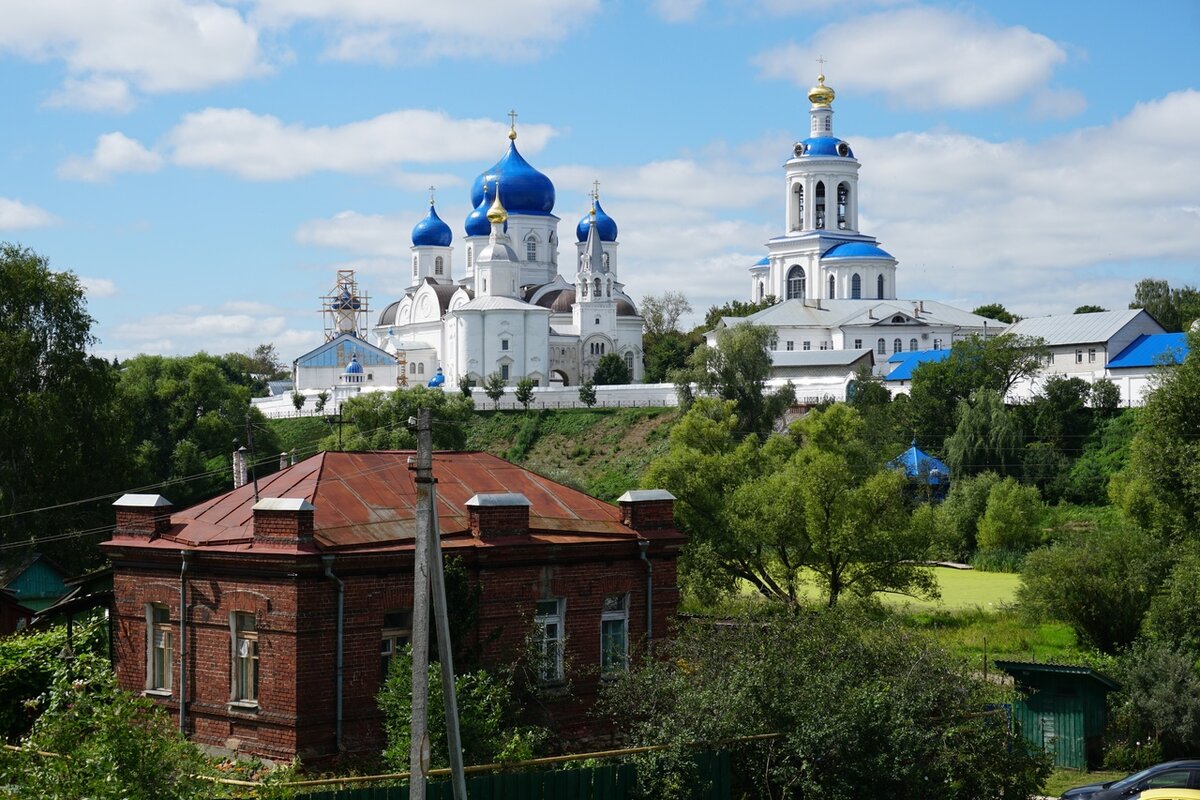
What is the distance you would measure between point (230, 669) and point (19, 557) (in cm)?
1932

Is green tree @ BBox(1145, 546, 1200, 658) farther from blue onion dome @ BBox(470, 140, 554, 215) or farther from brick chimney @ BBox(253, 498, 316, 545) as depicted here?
blue onion dome @ BBox(470, 140, 554, 215)

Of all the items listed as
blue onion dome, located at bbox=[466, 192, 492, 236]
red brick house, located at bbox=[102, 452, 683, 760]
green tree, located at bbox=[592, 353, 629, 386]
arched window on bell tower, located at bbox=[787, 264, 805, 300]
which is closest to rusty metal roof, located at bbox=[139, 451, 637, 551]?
red brick house, located at bbox=[102, 452, 683, 760]

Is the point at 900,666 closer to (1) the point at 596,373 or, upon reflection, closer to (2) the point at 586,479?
(2) the point at 586,479

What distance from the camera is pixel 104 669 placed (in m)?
11.0

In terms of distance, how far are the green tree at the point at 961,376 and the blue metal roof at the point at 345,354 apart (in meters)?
34.6

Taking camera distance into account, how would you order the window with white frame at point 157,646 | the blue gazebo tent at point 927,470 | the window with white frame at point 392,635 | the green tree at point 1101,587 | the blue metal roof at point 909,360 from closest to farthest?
the window with white frame at point 392,635 → the window with white frame at point 157,646 → the green tree at point 1101,587 → the blue gazebo tent at point 927,470 → the blue metal roof at point 909,360

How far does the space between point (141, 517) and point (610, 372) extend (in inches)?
2483

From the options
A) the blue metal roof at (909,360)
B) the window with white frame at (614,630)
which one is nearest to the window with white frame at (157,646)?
the window with white frame at (614,630)

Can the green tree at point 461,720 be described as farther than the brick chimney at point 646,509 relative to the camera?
No

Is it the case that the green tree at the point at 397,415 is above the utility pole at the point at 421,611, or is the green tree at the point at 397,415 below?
above

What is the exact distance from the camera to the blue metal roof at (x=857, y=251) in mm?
90312

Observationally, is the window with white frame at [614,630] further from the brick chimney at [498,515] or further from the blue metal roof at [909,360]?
the blue metal roof at [909,360]

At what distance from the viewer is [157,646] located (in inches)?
651

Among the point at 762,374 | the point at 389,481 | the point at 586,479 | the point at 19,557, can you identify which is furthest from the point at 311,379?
the point at 389,481
